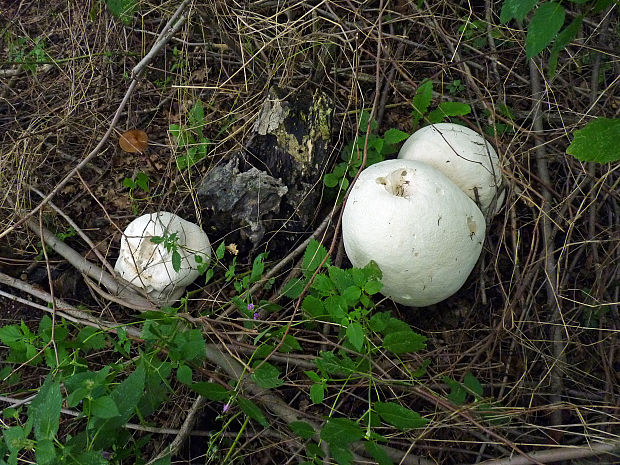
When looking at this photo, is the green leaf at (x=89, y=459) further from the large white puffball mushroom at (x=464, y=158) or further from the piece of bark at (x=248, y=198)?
the large white puffball mushroom at (x=464, y=158)

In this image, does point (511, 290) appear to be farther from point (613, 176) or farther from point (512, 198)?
point (613, 176)

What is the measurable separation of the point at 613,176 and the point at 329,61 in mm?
1646

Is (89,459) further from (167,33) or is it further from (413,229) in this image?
(167,33)

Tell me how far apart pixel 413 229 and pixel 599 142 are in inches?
30.2

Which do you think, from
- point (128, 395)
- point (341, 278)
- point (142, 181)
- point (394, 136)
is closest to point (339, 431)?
point (341, 278)

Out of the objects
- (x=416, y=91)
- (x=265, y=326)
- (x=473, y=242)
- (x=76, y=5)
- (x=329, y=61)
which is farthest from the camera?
(x=76, y=5)

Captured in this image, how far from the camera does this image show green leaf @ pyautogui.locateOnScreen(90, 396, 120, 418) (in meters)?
1.70

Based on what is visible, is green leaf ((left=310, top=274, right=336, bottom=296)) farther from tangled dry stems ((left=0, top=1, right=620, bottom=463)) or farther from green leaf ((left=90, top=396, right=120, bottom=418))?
green leaf ((left=90, top=396, right=120, bottom=418))

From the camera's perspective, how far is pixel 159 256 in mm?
2750

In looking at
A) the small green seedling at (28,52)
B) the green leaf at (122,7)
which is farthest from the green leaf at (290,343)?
the small green seedling at (28,52)

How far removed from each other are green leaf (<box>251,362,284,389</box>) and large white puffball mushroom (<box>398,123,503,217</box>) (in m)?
1.23

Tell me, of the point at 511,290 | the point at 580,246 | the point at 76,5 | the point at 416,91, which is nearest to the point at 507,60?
the point at 416,91

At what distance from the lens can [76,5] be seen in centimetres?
384

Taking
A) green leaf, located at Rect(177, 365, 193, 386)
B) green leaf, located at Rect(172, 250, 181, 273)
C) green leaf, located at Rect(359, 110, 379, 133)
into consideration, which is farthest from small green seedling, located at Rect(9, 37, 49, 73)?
green leaf, located at Rect(177, 365, 193, 386)
